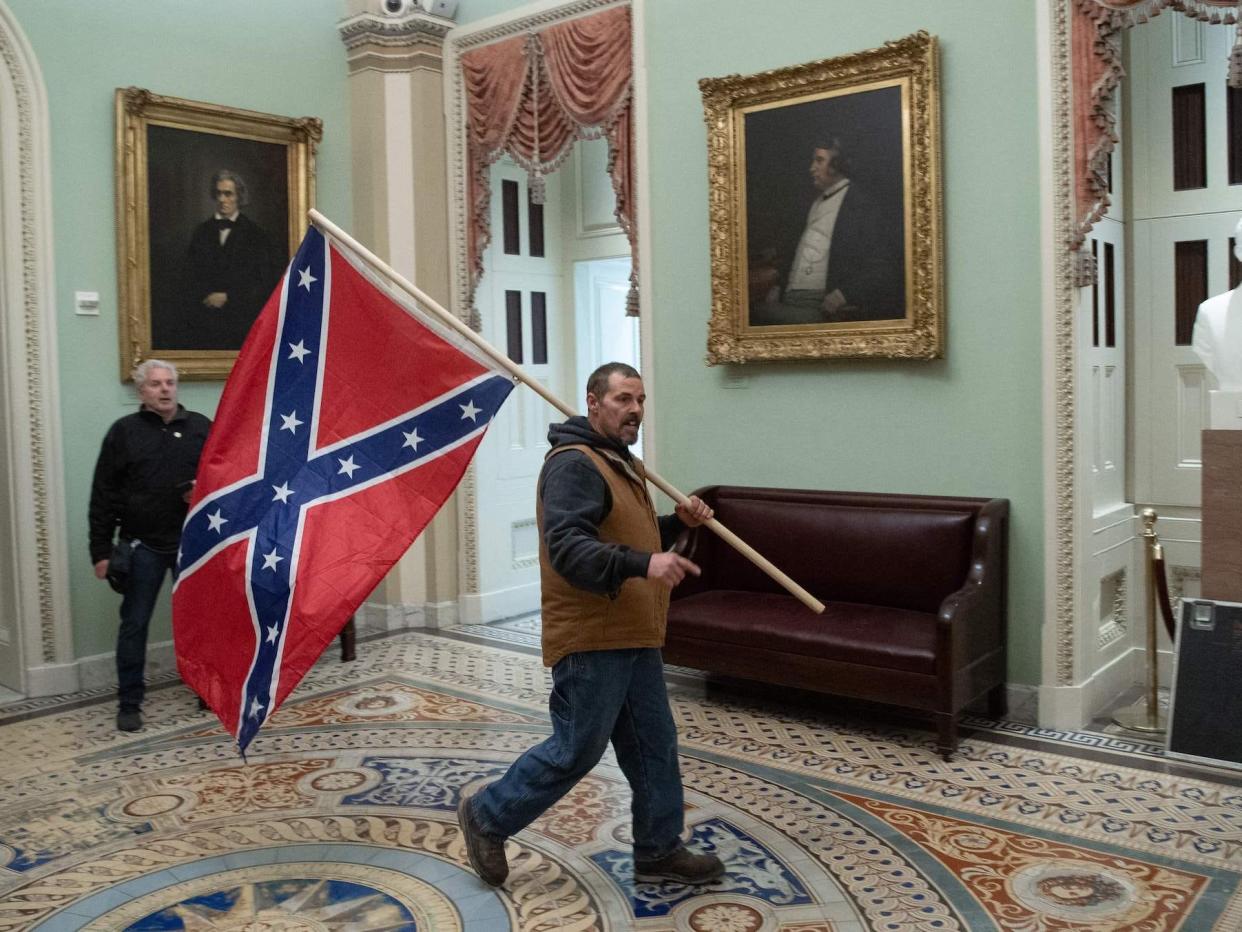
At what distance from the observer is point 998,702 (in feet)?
17.8

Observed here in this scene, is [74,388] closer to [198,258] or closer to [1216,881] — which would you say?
[198,258]

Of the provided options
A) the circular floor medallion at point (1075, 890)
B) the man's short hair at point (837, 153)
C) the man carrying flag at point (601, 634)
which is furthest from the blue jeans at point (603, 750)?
the man's short hair at point (837, 153)

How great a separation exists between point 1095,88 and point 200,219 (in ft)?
15.4

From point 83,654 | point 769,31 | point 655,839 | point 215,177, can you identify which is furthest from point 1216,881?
point 215,177

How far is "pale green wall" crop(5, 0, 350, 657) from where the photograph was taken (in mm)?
6125

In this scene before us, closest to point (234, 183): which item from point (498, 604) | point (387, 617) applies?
point (387, 617)

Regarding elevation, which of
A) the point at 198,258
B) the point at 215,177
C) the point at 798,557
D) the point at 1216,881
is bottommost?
the point at 1216,881

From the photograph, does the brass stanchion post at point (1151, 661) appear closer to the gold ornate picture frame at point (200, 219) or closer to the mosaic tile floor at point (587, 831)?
the mosaic tile floor at point (587, 831)

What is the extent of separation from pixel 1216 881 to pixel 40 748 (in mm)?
4622

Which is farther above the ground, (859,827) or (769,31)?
(769,31)

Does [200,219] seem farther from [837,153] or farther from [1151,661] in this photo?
[1151,661]

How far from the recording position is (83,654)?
6.24 metres

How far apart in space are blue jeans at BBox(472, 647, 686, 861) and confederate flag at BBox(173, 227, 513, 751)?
0.68 m

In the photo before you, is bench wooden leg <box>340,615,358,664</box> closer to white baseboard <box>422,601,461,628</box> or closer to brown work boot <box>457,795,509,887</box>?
white baseboard <box>422,601,461,628</box>
